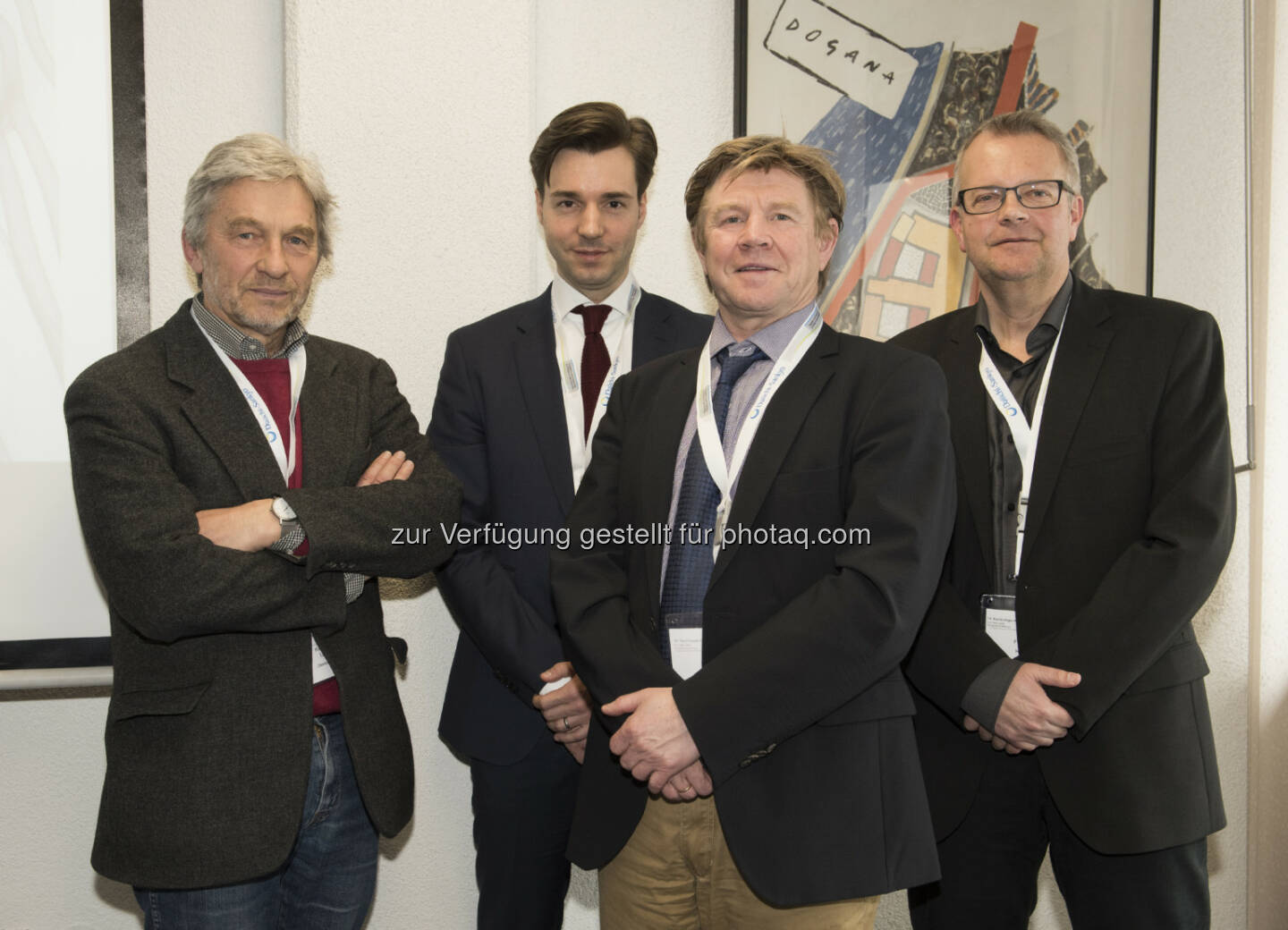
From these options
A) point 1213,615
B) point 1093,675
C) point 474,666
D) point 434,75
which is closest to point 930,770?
point 1093,675

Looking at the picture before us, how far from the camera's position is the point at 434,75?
2834 millimetres

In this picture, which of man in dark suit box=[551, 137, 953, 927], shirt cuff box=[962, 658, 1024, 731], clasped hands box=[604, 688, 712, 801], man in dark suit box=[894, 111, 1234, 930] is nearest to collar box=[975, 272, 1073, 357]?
man in dark suit box=[894, 111, 1234, 930]

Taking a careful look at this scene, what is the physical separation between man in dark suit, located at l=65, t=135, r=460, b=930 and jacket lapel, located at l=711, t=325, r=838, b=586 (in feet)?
2.31

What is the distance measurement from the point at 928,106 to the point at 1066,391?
1606 millimetres

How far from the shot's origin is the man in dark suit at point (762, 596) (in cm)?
159

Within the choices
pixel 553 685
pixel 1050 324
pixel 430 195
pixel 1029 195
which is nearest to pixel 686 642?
pixel 553 685

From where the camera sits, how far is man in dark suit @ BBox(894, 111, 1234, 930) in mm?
1877

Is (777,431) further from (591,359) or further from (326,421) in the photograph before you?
(326,421)

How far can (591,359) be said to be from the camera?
2.46 metres

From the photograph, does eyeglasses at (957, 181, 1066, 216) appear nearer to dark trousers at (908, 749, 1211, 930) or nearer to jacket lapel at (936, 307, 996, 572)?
jacket lapel at (936, 307, 996, 572)

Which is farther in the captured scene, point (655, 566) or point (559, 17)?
point (559, 17)

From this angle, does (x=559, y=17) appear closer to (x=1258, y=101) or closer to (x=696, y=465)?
(x=696, y=465)

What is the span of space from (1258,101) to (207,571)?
344 centimetres

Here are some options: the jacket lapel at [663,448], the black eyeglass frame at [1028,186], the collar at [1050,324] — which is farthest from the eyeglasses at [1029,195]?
the jacket lapel at [663,448]
